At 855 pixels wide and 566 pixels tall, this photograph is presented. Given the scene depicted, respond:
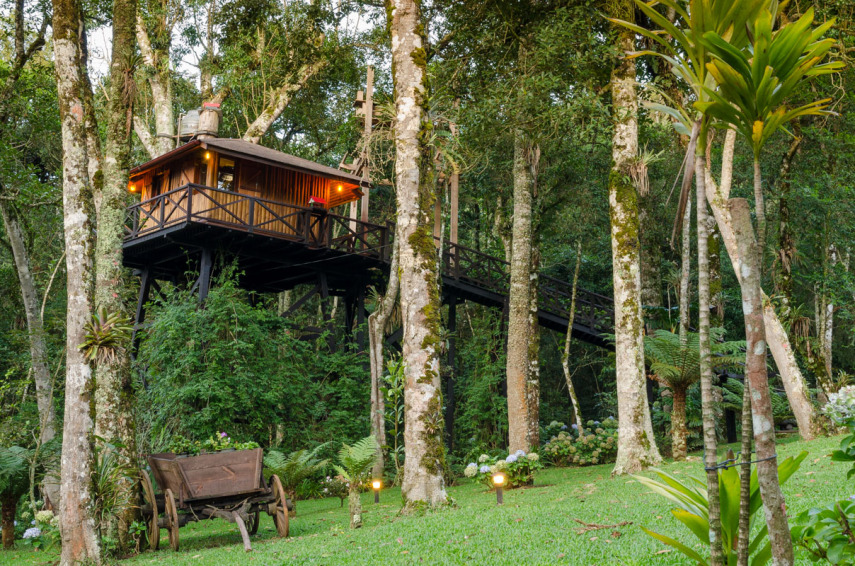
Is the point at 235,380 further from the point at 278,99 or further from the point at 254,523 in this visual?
the point at 278,99

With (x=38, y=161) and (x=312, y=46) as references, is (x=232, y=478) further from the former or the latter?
(x=38, y=161)

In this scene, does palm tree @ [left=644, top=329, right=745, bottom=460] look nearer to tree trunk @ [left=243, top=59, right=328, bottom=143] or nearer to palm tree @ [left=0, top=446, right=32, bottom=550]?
palm tree @ [left=0, top=446, right=32, bottom=550]

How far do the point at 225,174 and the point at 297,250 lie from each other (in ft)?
9.28

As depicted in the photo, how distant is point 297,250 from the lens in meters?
19.2

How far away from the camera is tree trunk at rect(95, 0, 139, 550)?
347 inches

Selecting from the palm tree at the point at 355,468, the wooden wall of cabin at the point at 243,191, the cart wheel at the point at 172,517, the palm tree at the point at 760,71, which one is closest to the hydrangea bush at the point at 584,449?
the palm tree at the point at 355,468

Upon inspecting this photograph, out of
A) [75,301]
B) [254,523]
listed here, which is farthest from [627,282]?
[75,301]

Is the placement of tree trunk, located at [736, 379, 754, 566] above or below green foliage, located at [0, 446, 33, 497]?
above

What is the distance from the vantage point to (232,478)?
8.89m

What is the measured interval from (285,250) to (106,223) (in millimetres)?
10099

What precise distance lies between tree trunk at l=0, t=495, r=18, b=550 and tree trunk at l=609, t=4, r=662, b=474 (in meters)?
8.91

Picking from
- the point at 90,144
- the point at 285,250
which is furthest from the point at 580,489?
the point at 285,250

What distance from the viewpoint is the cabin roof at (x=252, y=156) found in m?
18.3

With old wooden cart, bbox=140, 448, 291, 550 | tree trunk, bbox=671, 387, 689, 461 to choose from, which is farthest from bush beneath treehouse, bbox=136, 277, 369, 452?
tree trunk, bbox=671, 387, 689, 461
